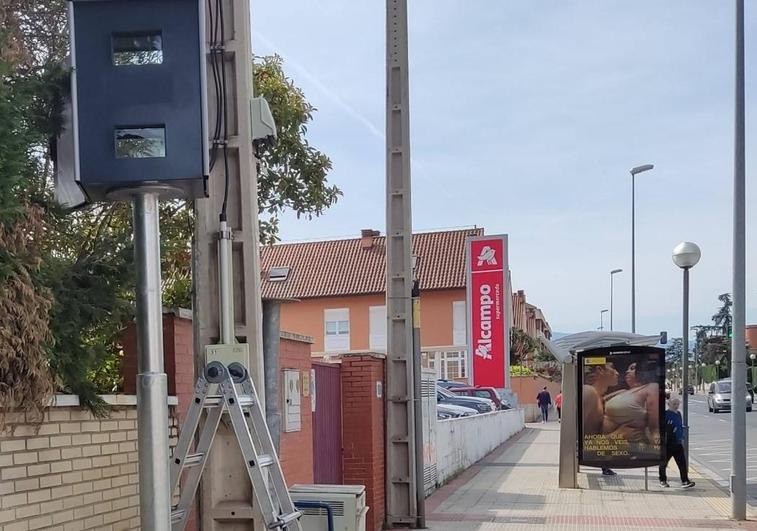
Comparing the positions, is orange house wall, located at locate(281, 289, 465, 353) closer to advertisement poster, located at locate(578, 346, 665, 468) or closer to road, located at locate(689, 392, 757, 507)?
road, located at locate(689, 392, 757, 507)

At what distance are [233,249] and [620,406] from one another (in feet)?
36.8

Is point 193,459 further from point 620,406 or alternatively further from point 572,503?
point 620,406

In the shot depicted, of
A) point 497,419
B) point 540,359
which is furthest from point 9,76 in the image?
point 540,359

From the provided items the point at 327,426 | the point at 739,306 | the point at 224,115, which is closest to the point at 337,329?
the point at 739,306

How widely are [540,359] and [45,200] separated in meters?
51.7

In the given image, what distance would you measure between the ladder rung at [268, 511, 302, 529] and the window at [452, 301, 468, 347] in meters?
47.7

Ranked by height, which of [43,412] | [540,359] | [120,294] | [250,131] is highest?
[250,131]

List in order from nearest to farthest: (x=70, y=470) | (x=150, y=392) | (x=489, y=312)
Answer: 1. (x=150, y=392)
2. (x=70, y=470)
3. (x=489, y=312)

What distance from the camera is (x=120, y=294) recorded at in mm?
5047

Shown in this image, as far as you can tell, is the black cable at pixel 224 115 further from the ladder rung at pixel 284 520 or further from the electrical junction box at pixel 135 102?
the electrical junction box at pixel 135 102

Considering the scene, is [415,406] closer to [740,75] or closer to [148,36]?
[740,75]

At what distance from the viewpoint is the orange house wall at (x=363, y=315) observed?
174 feet

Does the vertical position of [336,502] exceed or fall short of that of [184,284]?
it falls short

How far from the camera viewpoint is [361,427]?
36.8 ft
